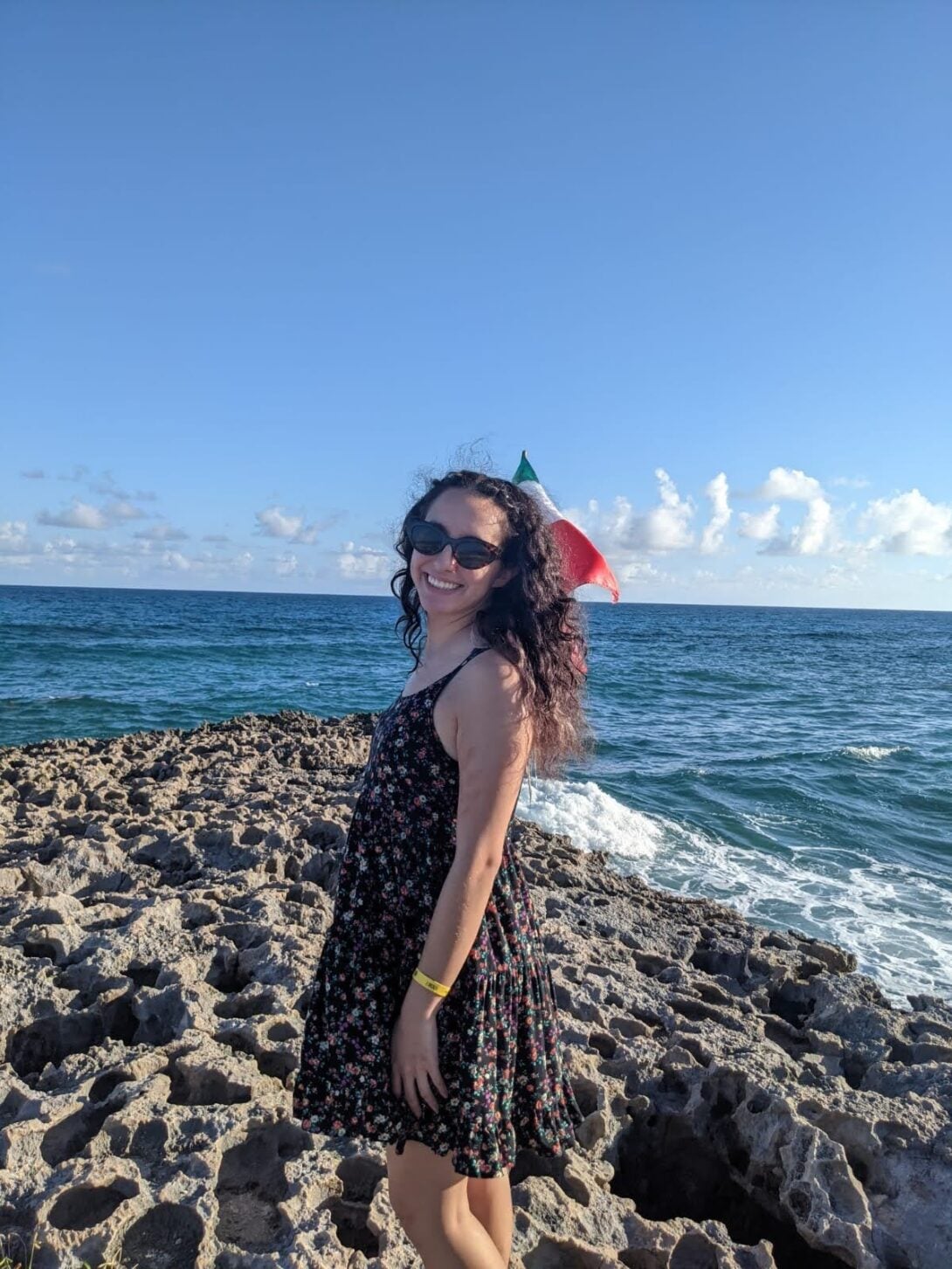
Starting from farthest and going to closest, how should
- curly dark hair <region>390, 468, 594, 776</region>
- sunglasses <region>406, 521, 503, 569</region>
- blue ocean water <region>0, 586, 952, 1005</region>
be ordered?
blue ocean water <region>0, 586, 952, 1005</region> < sunglasses <region>406, 521, 503, 569</region> < curly dark hair <region>390, 468, 594, 776</region>

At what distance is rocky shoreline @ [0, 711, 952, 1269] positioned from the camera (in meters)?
3.01

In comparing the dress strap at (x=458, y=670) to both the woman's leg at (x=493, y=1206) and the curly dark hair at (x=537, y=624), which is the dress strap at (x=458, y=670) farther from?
the woman's leg at (x=493, y=1206)

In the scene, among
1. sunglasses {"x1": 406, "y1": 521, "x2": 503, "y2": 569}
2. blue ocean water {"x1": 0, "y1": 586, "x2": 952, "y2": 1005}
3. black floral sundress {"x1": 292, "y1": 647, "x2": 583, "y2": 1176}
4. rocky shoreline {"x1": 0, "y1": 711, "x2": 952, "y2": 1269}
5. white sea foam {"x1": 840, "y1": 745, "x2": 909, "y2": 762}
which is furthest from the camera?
white sea foam {"x1": 840, "y1": 745, "x2": 909, "y2": 762}

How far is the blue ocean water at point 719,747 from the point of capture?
984cm

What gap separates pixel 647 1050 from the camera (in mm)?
4305

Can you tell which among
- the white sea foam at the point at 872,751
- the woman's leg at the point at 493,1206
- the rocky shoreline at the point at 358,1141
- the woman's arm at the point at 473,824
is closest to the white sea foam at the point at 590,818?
the rocky shoreline at the point at 358,1141

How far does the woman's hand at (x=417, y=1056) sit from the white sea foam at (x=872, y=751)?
17703 millimetres

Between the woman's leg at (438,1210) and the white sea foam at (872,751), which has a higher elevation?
the woman's leg at (438,1210)

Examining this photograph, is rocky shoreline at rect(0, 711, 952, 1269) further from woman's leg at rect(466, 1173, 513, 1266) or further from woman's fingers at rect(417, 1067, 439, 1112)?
woman's fingers at rect(417, 1067, 439, 1112)

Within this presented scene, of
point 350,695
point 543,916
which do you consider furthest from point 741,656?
point 543,916

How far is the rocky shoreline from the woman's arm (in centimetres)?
139

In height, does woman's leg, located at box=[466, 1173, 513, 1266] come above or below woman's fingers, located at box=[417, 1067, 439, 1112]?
below

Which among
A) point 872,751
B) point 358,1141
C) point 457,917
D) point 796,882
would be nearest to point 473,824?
point 457,917

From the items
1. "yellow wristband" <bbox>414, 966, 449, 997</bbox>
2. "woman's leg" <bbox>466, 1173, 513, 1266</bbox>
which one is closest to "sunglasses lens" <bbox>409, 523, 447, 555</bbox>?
"yellow wristband" <bbox>414, 966, 449, 997</bbox>
